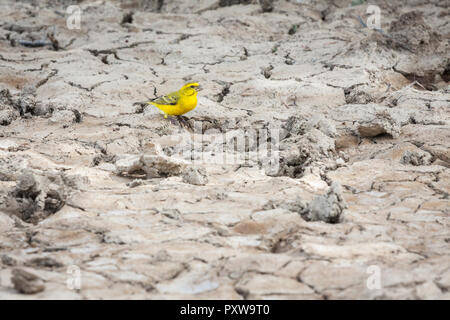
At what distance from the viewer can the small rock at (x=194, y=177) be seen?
10.8ft

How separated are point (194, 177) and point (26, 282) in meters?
1.46

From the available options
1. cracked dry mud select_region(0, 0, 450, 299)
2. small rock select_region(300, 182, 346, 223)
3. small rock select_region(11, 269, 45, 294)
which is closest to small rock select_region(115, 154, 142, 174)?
cracked dry mud select_region(0, 0, 450, 299)

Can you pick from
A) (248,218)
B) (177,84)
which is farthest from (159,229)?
(177,84)

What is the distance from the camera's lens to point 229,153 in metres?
3.93

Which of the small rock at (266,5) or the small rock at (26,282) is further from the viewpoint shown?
the small rock at (266,5)

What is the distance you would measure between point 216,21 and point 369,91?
10.2 feet

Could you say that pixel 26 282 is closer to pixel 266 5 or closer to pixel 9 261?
pixel 9 261

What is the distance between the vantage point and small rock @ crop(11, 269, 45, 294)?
6.47ft

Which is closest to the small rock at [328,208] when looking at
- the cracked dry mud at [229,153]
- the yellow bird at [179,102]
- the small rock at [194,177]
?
the cracked dry mud at [229,153]

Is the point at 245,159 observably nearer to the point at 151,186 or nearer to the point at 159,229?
the point at 151,186

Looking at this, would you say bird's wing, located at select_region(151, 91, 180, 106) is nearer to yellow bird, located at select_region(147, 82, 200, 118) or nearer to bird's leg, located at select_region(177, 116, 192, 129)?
yellow bird, located at select_region(147, 82, 200, 118)

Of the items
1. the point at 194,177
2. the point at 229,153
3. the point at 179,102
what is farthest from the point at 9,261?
the point at 179,102

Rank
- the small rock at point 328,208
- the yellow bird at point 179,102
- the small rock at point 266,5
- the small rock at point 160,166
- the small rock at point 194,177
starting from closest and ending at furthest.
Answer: the small rock at point 328,208, the small rock at point 194,177, the small rock at point 160,166, the yellow bird at point 179,102, the small rock at point 266,5

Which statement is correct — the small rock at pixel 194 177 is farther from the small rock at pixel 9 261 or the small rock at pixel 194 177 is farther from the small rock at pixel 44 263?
the small rock at pixel 9 261
